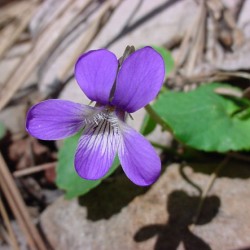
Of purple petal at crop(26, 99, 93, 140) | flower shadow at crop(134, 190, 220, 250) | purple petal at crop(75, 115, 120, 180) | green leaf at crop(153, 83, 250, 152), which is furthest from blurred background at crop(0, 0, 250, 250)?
purple petal at crop(26, 99, 93, 140)

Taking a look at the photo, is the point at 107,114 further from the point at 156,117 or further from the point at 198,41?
the point at 198,41

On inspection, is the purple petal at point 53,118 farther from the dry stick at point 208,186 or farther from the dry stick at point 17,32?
the dry stick at point 17,32

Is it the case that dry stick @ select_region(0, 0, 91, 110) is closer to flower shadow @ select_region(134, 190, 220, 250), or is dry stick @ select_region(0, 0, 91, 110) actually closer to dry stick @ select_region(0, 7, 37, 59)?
dry stick @ select_region(0, 7, 37, 59)

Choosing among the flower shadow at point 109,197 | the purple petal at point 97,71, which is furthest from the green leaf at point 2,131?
the purple petal at point 97,71

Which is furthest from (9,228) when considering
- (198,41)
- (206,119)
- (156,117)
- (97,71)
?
(198,41)

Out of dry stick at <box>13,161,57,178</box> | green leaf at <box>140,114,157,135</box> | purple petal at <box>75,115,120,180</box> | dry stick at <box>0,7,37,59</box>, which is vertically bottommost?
dry stick at <box>13,161,57,178</box>

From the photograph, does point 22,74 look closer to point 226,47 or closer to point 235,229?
point 226,47

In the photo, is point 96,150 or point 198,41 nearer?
point 96,150
